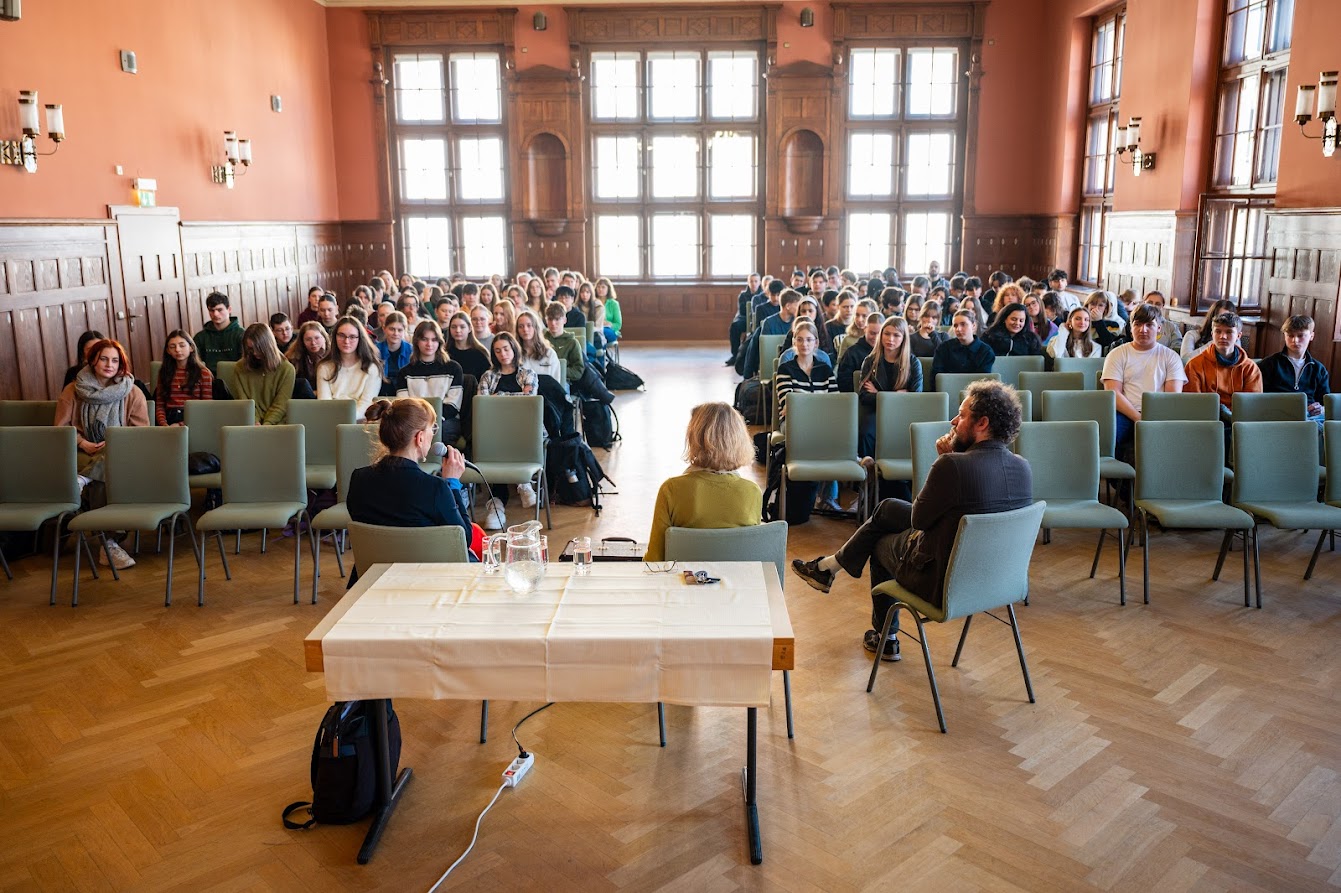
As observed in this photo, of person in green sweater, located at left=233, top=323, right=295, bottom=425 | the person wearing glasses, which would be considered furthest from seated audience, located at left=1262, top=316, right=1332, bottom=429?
person in green sweater, located at left=233, top=323, right=295, bottom=425

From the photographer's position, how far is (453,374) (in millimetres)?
7035

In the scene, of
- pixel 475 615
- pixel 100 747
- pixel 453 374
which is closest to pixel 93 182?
pixel 453 374

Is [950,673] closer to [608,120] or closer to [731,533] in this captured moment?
[731,533]

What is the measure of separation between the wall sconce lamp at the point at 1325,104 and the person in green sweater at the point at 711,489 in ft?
22.0

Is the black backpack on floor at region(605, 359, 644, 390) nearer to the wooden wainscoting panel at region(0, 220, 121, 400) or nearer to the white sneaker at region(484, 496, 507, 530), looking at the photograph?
the wooden wainscoting panel at region(0, 220, 121, 400)

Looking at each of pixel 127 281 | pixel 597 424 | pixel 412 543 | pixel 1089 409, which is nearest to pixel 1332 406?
pixel 1089 409

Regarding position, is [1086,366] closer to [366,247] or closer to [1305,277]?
[1305,277]

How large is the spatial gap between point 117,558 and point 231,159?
296 inches

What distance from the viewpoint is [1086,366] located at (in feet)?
24.8

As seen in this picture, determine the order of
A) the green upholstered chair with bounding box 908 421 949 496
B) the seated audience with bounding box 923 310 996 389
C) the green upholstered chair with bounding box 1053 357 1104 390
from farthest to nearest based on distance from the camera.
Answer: the green upholstered chair with bounding box 1053 357 1104 390
the seated audience with bounding box 923 310 996 389
the green upholstered chair with bounding box 908 421 949 496

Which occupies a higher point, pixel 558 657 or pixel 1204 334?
pixel 1204 334

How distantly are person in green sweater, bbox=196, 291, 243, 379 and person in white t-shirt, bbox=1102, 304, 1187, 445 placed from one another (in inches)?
266

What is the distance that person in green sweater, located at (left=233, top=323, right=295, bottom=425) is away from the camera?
671 cm

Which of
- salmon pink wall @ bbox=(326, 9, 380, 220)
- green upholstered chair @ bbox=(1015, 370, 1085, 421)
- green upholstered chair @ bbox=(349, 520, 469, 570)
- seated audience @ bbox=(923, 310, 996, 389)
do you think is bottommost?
green upholstered chair @ bbox=(349, 520, 469, 570)
